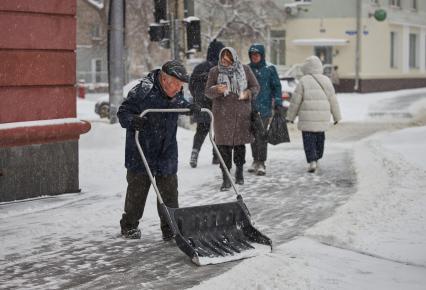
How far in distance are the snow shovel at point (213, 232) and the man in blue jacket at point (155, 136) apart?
158 millimetres

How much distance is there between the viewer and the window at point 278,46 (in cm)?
4203

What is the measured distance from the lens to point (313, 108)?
11.4 metres

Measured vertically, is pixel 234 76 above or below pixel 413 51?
below

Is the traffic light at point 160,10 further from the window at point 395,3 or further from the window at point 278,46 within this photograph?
the window at point 395,3

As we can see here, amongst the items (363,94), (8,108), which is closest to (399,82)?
(363,94)

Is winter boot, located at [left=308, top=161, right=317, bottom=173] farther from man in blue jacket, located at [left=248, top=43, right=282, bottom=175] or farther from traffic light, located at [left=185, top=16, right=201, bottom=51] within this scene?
traffic light, located at [left=185, top=16, right=201, bottom=51]

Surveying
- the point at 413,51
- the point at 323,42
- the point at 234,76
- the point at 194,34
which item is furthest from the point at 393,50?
the point at 234,76

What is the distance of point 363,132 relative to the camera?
62.2ft

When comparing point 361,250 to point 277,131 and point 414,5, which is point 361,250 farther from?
point 414,5

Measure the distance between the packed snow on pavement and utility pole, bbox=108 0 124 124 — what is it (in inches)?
118

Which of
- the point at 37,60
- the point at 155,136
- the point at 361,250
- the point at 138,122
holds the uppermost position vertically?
the point at 37,60

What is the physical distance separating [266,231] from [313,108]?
4227mm

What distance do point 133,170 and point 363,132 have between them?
41.5ft

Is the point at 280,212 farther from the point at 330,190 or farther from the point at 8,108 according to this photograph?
the point at 8,108
